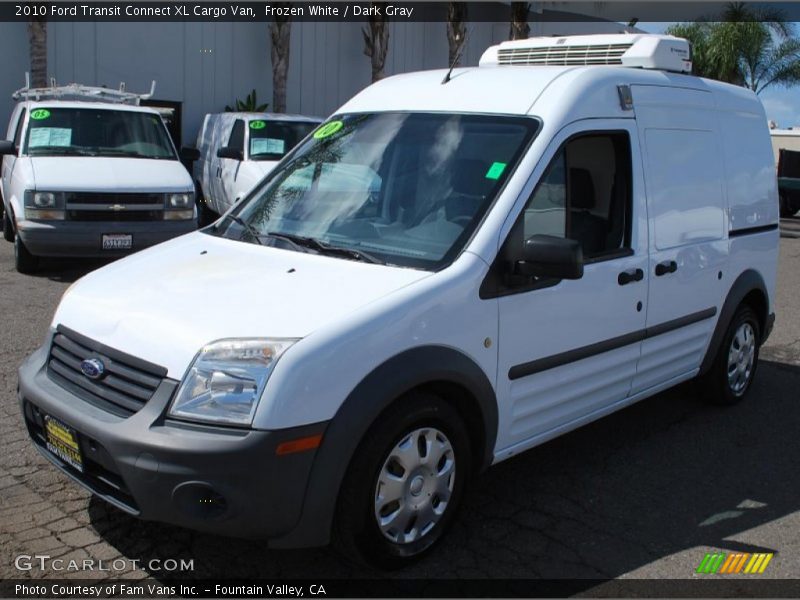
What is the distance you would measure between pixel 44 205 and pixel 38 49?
318 inches

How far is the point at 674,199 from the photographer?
488 cm

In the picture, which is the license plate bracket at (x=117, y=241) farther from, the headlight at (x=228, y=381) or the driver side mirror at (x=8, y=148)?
the headlight at (x=228, y=381)

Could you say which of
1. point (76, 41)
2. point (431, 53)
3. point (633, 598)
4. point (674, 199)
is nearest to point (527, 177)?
point (674, 199)

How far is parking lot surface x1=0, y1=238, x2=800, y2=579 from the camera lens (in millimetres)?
3639

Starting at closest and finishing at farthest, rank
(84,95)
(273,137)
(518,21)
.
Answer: (84,95)
(273,137)
(518,21)

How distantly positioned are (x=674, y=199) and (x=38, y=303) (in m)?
5.89

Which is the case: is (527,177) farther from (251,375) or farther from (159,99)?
(159,99)

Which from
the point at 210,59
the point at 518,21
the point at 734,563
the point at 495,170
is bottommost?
the point at 734,563

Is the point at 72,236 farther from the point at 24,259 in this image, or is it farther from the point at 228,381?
the point at 228,381

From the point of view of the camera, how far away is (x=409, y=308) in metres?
3.41

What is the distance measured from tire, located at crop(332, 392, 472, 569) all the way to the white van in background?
8.45m

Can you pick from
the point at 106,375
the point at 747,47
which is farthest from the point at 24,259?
the point at 747,47

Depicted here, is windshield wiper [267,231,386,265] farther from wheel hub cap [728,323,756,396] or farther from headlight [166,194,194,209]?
headlight [166,194,194,209]

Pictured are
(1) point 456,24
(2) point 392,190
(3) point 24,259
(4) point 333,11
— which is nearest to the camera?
(2) point 392,190
